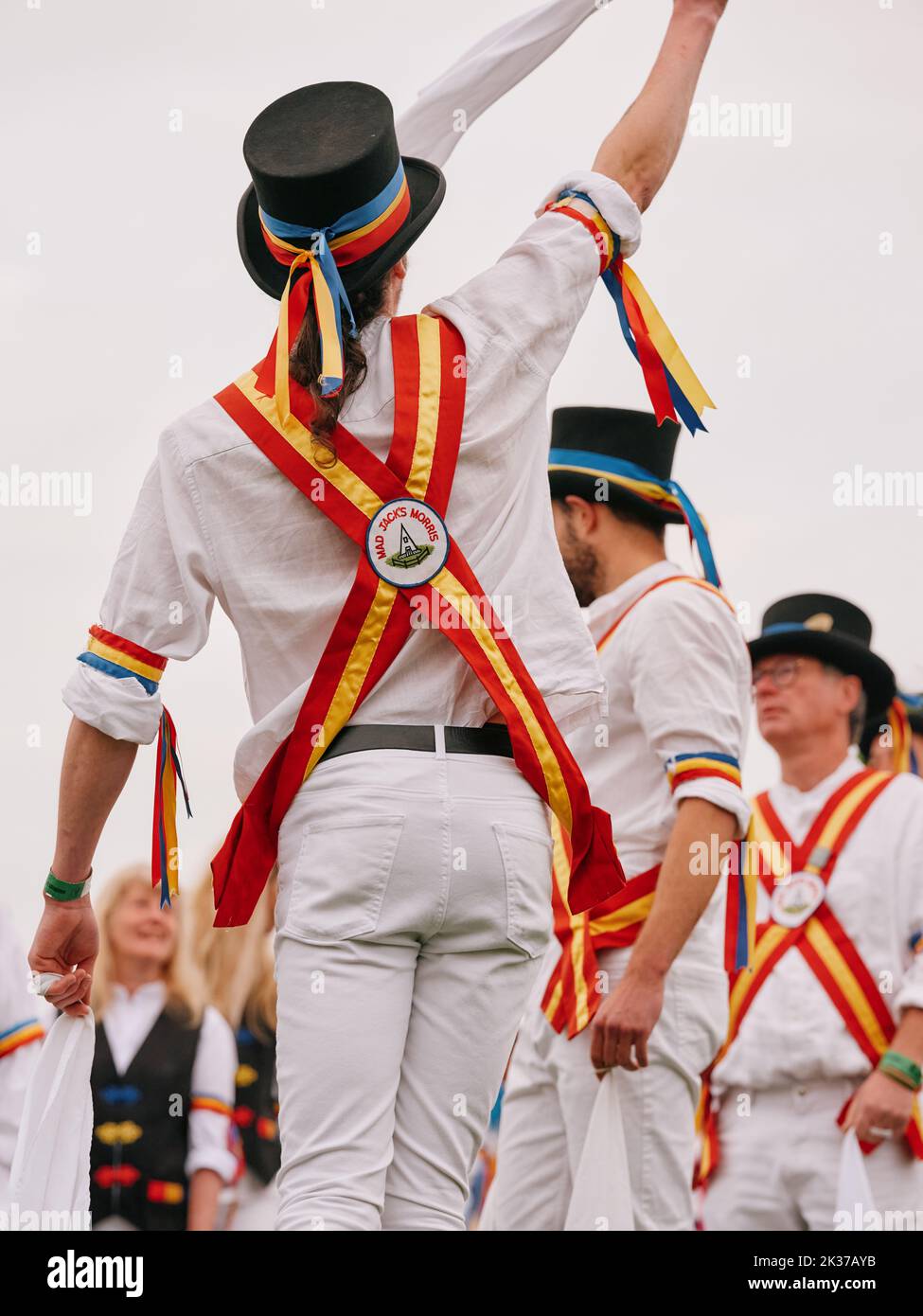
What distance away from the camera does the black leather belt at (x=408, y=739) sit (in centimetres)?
265

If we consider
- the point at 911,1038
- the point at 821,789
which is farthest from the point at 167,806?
the point at 821,789

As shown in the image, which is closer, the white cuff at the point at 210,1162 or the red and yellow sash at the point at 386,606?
the red and yellow sash at the point at 386,606

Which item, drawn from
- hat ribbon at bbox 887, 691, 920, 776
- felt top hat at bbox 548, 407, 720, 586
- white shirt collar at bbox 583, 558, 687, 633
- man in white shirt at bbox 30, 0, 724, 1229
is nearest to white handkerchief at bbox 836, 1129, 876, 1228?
white shirt collar at bbox 583, 558, 687, 633

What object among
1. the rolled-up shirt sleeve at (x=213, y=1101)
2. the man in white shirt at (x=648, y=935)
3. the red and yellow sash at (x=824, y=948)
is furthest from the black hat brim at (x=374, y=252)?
the rolled-up shirt sleeve at (x=213, y=1101)

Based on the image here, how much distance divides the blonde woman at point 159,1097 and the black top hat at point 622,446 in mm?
2357

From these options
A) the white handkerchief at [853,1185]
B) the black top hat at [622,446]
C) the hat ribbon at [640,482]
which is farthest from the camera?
the black top hat at [622,446]

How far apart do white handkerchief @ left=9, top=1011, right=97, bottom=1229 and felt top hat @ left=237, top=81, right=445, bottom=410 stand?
1.16m

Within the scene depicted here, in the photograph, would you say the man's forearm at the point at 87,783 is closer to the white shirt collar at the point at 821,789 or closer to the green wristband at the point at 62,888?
the green wristband at the point at 62,888

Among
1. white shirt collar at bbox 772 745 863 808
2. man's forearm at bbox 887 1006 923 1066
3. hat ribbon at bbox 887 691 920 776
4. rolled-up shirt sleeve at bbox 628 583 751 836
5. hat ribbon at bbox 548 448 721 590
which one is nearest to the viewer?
rolled-up shirt sleeve at bbox 628 583 751 836

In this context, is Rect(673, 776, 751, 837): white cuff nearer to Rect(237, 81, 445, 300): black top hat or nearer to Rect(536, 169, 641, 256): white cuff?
Rect(536, 169, 641, 256): white cuff

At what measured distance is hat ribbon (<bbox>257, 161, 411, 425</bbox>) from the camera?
2699 mm

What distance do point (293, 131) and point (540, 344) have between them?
0.51 meters

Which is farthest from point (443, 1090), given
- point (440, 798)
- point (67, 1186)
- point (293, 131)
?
point (293, 131)

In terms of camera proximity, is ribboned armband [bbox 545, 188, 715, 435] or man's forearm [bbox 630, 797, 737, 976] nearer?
ribboned armband [bbox 545, 188, 715, 435]
